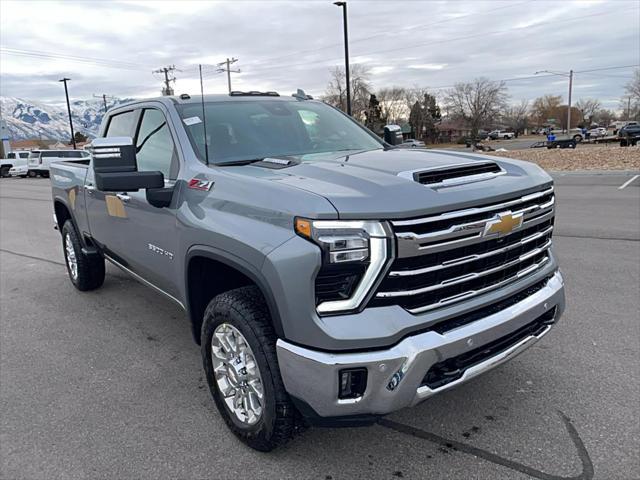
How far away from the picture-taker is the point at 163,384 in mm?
3625

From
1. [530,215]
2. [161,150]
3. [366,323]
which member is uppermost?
[161,150]

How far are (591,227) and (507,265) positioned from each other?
6400mm

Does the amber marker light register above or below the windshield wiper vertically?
below

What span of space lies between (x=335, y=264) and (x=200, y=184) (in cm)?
123

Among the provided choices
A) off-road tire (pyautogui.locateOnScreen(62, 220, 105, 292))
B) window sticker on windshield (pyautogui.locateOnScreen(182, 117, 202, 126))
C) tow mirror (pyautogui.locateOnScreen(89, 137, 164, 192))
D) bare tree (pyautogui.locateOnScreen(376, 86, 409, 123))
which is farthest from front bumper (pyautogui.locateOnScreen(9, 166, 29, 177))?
A: bare tree (pyautogui.locateOnScreen(376, 86, 409, 123))

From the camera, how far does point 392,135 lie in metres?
4.57

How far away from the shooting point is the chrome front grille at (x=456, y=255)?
2.26 m

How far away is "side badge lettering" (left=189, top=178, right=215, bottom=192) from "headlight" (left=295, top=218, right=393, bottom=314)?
3.12ft

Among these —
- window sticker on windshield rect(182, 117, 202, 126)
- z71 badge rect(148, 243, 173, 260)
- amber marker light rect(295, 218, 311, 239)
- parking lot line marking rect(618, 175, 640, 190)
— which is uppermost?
window sticker on windshield rect(182, 117, 202, 126)

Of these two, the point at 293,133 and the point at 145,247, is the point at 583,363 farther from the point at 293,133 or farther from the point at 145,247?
the point at 145,247

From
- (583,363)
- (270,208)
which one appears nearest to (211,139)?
(270,208)

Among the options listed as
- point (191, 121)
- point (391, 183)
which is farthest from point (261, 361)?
point (191, 121)

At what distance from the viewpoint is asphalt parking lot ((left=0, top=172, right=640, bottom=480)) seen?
267cm

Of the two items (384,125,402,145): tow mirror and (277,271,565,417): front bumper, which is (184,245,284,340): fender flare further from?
(384,125,402,145): tow mirror
